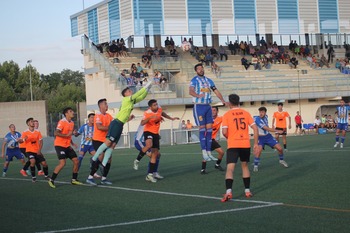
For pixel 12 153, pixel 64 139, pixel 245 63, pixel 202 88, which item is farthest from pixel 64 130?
pixel 245 63

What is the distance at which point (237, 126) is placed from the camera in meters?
11.3

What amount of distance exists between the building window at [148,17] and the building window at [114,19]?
2.16m

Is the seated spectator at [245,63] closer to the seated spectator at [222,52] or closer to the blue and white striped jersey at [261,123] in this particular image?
the seated spectator at [222,52]

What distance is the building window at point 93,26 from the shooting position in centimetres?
4919

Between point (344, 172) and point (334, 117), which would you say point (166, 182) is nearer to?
point (344, 172)

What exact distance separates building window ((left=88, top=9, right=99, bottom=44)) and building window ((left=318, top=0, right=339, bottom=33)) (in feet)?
56.1

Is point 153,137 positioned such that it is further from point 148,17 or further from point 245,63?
point 245,63

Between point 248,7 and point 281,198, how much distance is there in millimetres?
38107

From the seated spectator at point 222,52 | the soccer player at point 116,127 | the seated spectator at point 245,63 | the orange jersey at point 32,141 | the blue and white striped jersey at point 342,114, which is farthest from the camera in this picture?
the seated spectator at point 222,52

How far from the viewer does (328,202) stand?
34.0 feet

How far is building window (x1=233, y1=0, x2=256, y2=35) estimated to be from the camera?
4750 cm

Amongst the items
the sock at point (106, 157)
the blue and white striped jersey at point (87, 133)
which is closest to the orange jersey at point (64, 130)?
the sock at point (106, 157)

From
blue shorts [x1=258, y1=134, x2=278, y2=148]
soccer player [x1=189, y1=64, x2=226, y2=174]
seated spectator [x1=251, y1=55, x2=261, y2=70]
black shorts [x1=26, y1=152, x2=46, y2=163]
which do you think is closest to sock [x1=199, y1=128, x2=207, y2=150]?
soccer player [x1=189, y1=64, x2=226, y2=174]

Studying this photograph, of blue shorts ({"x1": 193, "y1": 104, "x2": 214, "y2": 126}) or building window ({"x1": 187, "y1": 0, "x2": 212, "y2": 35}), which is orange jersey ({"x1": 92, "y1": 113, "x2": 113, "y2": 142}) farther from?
building window ({"x1": 187, "y1": 0, "x2": 212, "y2": 35})
